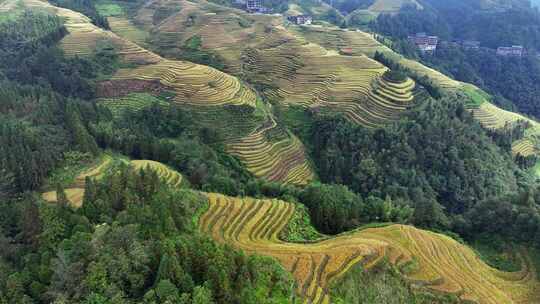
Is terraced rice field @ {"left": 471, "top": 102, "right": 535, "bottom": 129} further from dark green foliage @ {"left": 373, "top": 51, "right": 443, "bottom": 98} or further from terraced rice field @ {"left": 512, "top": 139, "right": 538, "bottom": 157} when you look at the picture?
dark green foliage @ {"left": 373, "top": 51, "right": 443, "bottom": 98}

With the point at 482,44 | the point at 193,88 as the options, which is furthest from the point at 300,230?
the point at 482,44

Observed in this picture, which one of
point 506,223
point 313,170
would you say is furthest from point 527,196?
point 313,170

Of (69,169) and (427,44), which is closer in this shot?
(69,169)

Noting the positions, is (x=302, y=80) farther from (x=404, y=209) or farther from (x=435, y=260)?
(x=435, y=260)

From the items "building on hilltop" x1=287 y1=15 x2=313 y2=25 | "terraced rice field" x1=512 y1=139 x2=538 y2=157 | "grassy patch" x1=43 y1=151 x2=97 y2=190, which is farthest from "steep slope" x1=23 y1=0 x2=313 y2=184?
"building on hilltop" x1=287 y1=15 x2=313 y2=25

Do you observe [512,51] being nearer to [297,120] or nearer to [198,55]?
[297,120]

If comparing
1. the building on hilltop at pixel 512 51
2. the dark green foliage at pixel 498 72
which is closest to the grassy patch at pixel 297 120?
the dark green foliage at pixel 498 72

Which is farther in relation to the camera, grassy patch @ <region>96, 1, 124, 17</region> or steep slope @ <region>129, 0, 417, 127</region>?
grassy patch @ <region>96, 1, 124, 17</region>
